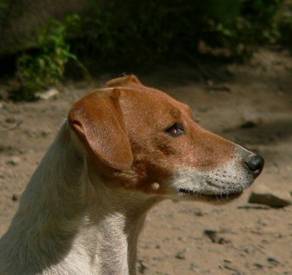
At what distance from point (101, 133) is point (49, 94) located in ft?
13.9

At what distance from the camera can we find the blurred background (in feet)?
22.8

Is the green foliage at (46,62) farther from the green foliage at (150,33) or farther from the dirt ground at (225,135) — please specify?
the dirt ground at (225,135)

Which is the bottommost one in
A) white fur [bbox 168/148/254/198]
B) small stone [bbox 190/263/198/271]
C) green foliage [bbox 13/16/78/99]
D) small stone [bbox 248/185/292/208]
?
green foliage [bbox 13/16/78/99]

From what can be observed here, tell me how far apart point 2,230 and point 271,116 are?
8.42ft

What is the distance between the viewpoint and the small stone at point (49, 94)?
795 cm

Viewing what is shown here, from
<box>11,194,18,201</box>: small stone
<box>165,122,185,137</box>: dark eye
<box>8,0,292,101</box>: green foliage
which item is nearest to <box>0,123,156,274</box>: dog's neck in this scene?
<box>165,122,185,137</box>: dark eye

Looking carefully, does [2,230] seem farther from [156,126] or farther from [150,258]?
[156,126]

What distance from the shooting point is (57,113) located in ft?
25.0

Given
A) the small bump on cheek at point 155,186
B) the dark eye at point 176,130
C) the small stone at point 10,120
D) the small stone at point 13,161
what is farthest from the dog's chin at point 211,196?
the small stone at point 10,120

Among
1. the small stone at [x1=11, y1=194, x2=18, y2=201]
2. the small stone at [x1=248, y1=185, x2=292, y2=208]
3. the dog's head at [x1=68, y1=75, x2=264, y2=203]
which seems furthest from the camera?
the small stone at [x1=11, y1=194, x2=18, y2=201]

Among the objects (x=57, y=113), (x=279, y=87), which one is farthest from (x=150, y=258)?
(x=279, y=87)

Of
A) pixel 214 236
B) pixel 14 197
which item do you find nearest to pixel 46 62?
pixel 14 197

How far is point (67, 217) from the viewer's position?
156 inches

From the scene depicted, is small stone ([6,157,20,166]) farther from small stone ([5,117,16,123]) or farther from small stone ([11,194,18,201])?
small stone ([5,117,16,123])
